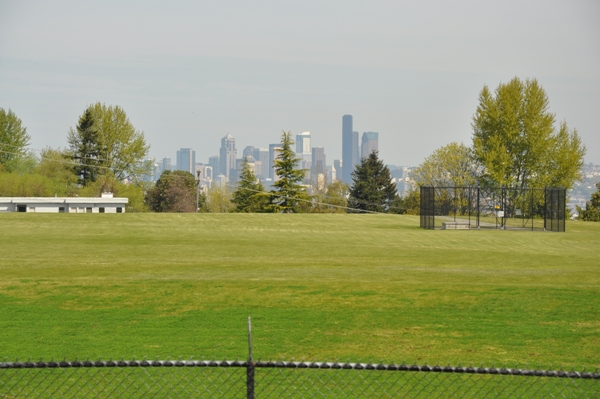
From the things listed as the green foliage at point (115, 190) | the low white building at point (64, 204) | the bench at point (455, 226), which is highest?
the green foliage at point (115, 190)

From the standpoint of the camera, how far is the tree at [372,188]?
85.4 metres

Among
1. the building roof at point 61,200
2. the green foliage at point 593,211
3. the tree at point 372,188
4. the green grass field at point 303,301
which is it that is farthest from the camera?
the tree at point 372,188

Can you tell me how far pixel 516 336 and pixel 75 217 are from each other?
117 feet

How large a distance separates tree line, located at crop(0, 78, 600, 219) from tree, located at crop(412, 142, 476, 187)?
0.34 feet

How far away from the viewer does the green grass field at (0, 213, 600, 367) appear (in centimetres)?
1124

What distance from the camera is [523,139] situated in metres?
66.3

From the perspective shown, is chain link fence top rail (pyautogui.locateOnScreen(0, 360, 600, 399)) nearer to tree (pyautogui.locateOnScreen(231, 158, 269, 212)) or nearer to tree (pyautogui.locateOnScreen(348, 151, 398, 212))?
tree (pyautogui.locateOnScreen(231, 158, 269, 212))

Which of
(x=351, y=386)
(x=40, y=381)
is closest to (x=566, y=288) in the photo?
(x=351, y=386)

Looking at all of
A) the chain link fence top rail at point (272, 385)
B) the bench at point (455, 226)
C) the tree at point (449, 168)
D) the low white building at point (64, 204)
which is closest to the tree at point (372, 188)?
the tree at point (449, 168)

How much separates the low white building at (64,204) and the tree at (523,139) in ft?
111

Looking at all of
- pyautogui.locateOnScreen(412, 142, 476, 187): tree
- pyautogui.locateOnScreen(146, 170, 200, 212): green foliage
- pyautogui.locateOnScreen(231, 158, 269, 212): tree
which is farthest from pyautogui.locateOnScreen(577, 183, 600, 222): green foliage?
pyautogui.locateOnScreen(146, 170, 200, 212): green foliage

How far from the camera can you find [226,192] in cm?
10988

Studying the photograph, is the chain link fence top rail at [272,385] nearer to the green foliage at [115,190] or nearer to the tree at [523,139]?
the tree at [523,139]

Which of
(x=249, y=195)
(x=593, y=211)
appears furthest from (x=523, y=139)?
(x=249, y=195)
